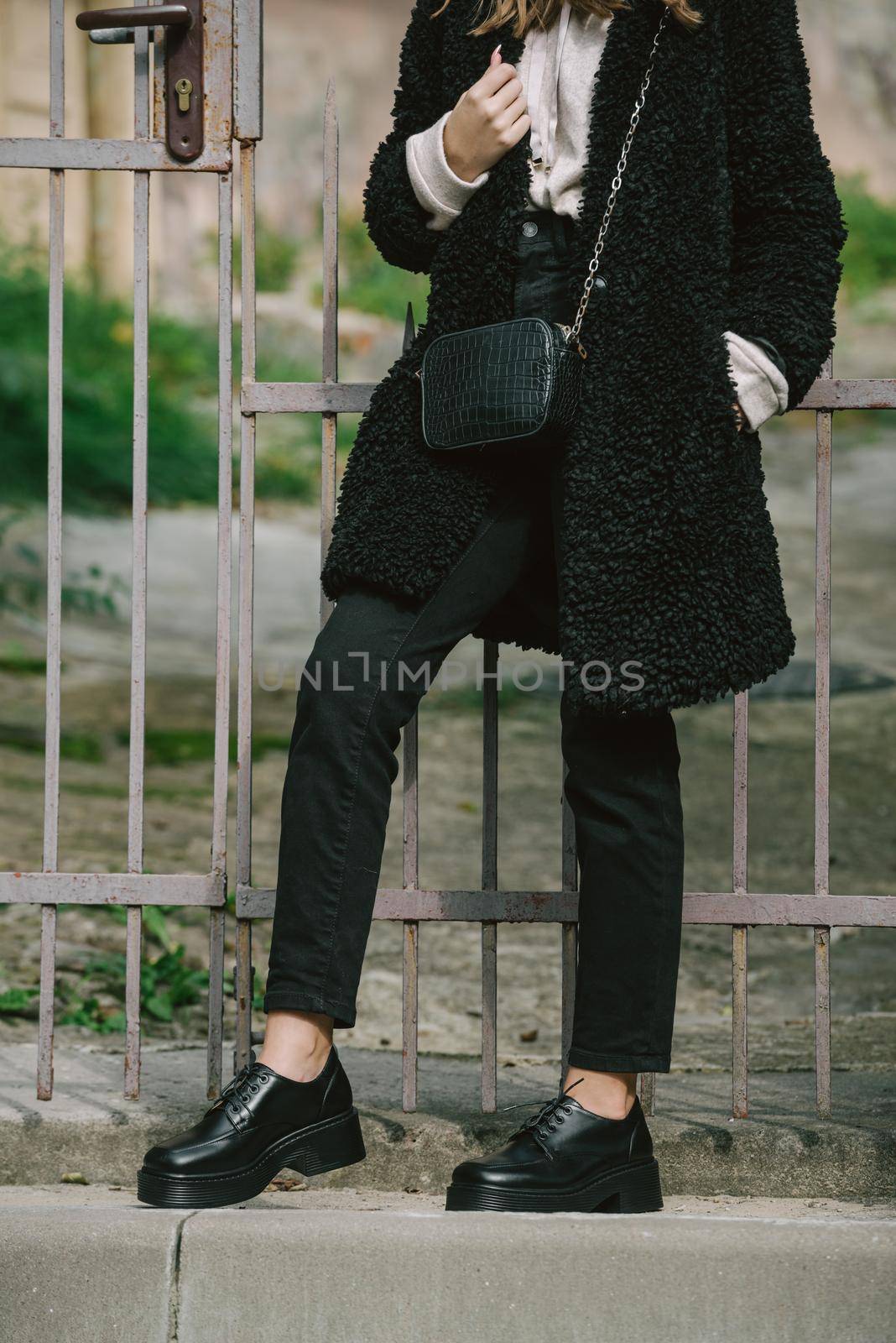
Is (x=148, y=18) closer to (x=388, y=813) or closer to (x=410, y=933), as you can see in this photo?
(x=388, y=813)

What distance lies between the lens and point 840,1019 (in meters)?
3.25

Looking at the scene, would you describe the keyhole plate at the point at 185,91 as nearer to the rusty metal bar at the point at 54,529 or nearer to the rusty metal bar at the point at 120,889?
the rusty metal bar at the point at 54,529

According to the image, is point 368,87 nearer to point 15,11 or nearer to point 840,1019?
point 15,11

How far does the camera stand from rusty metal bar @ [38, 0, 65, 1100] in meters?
2.36

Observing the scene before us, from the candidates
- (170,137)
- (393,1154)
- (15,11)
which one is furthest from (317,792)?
(15,11)

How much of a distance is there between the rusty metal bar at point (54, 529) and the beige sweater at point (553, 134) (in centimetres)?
67

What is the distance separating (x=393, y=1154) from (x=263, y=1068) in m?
0.47

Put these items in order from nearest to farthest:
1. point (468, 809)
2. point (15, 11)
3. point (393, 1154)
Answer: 1. point (393, 1154)
2. point (468, 809)
3. point (15, 11)

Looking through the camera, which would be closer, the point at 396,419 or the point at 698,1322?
the point at 698,1322

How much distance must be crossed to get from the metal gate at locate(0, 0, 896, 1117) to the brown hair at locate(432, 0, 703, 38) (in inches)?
15.7

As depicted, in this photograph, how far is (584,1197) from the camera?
1.89 m

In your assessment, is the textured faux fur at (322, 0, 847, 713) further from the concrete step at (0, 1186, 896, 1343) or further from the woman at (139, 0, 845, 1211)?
the concrete step at (0, 1186, 896, 1343)

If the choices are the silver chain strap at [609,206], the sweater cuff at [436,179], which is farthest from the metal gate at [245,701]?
the silver chain strap at [609,206]

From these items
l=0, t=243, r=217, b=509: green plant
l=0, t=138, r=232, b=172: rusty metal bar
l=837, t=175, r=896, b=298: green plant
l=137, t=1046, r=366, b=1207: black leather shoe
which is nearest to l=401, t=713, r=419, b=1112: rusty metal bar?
l=137, t=1046, r=366, b=1207: black leather shoe
